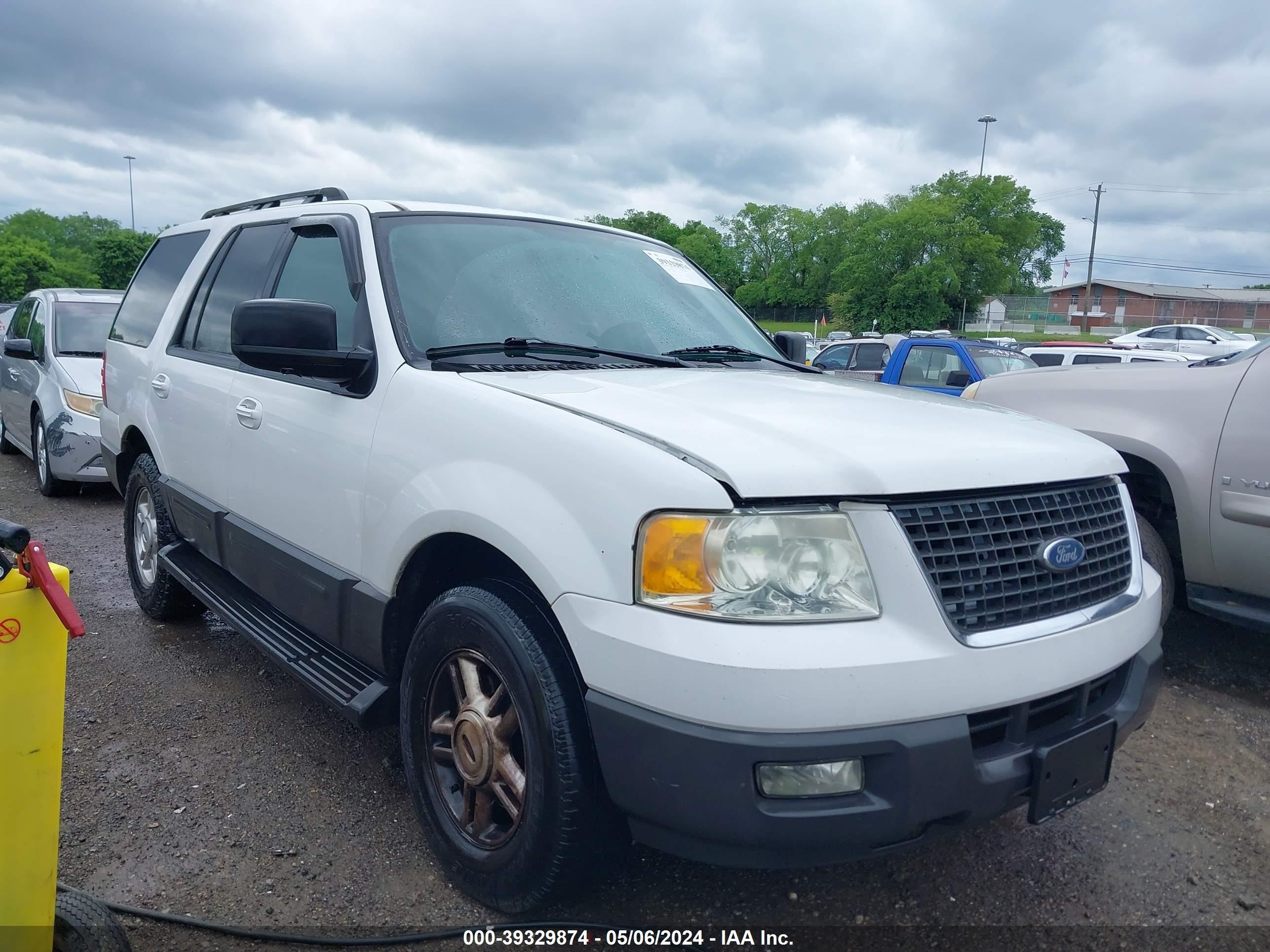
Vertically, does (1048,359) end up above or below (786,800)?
above

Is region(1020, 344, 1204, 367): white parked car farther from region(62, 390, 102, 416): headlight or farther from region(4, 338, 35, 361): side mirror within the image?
region(4, 338, 35, 361): side mirror

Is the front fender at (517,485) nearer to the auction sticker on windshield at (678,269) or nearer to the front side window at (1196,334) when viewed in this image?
the auction sticker on windshield at (678,269)

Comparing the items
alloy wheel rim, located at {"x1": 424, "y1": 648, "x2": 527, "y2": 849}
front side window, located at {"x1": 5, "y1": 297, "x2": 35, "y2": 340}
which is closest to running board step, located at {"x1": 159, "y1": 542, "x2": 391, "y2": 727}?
alloy wheel rim, located at {"x1": 424, "y1": 648, "x2": 527, "y2": 849}

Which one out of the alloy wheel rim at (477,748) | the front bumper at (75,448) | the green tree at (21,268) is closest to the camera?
the alloy wheel rim at (477,748)

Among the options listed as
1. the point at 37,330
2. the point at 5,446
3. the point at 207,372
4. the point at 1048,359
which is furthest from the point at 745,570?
the point at 1048,359

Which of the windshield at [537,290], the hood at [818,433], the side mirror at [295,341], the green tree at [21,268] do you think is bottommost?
the hood at [818,433]

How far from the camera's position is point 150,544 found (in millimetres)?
4574

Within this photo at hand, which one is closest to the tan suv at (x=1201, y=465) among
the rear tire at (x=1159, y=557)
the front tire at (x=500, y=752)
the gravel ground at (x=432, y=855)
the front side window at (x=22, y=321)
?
the rear tire at (x=1159, y=557)

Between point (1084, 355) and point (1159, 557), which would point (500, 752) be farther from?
point (1084, 355)

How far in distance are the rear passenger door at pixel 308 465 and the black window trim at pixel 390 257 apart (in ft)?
0.13

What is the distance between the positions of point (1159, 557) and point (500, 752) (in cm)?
333

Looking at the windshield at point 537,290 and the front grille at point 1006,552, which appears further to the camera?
the windshield at point 537,290

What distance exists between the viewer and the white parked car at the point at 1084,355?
13664 mm

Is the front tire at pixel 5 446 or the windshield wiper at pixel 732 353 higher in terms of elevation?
the windshield wiper at pixel 732 353
